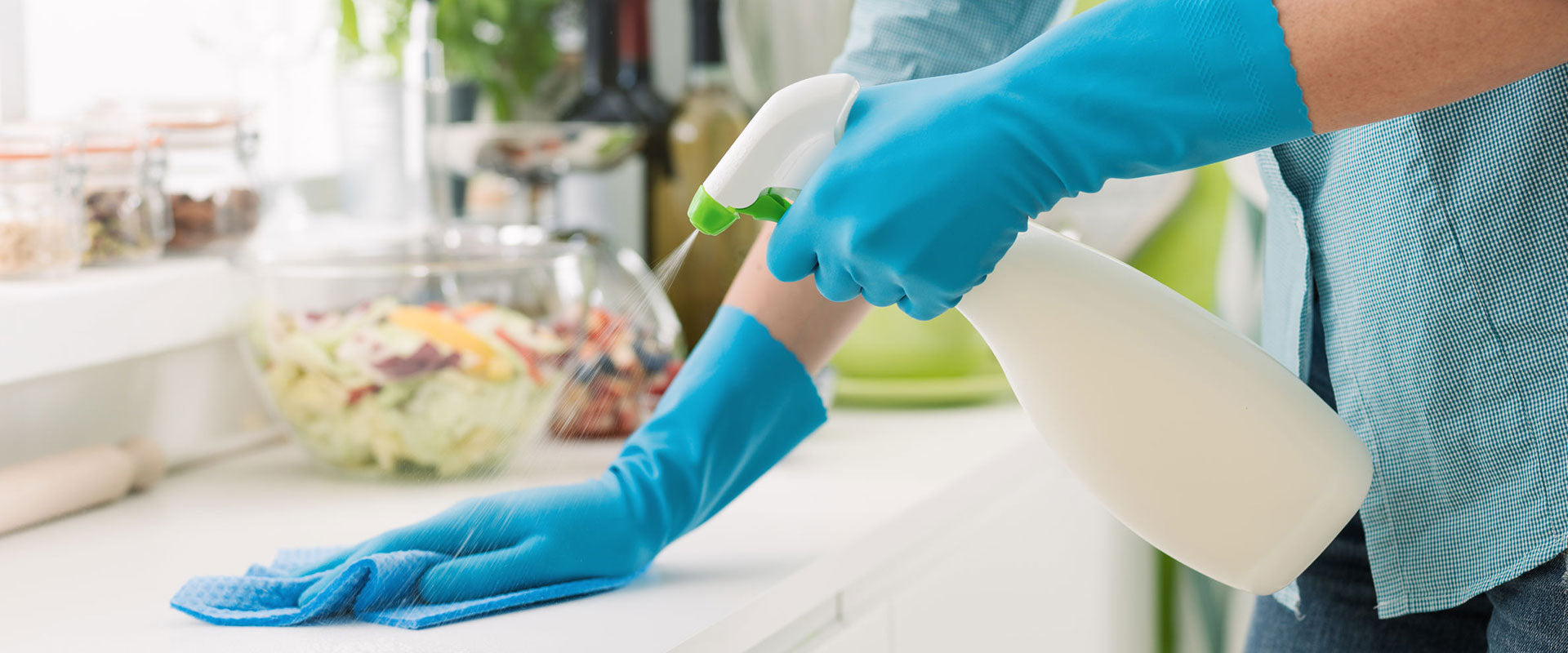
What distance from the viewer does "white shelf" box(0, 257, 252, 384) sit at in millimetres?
847

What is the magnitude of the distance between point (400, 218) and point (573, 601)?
78cm

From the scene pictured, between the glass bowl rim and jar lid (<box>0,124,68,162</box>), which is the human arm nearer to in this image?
the glass bowl rim

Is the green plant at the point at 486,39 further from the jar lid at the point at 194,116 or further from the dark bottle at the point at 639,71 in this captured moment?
the jar lid at the point at 194,116

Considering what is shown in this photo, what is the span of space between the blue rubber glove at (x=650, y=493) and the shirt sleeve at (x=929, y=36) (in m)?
0.18

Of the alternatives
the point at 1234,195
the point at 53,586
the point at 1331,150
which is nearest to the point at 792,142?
the point at 1331,150

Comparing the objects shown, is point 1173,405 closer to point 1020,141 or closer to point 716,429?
point 1020,141

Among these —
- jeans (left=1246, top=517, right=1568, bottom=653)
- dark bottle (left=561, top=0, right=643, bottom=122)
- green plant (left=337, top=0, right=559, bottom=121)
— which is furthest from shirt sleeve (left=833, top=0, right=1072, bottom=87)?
green plant (left=337, top=0, right=559, bottom=121)

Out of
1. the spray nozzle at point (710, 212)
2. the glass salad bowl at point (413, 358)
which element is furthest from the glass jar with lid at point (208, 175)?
the spray nozzle at point (710, 212)

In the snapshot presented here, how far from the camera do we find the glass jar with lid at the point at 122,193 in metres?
0.94

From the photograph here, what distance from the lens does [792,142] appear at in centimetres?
54

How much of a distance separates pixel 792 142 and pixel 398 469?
530 mm

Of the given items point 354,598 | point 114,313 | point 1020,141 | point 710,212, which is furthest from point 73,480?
point 1020,141

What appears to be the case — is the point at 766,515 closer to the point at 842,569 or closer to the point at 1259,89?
the point at 842,569

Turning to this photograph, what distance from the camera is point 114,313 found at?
0.92m
